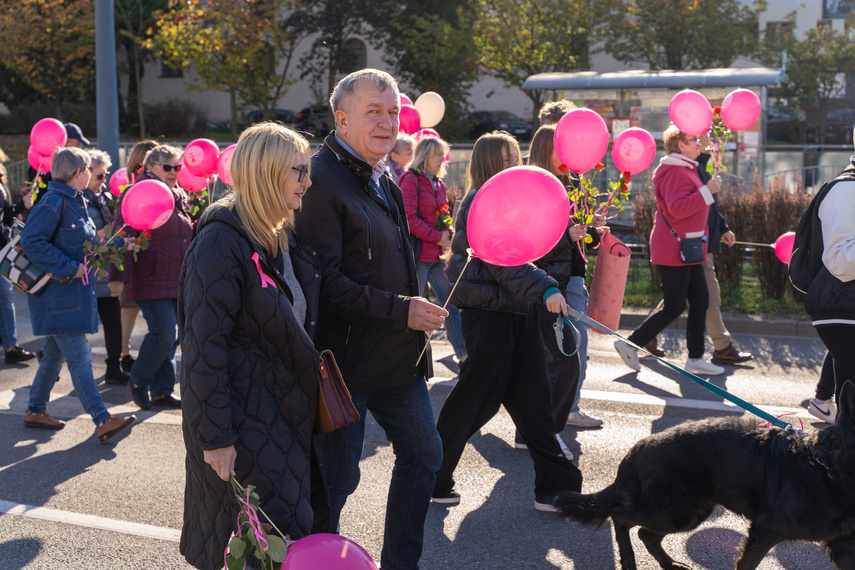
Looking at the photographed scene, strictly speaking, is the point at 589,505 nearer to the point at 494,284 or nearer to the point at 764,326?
the point at 494,284

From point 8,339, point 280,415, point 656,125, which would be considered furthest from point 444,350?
point 656,125

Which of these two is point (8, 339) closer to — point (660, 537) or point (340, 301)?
point (340, 301)

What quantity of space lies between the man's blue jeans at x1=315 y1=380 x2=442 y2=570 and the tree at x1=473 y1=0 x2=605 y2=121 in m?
24.3

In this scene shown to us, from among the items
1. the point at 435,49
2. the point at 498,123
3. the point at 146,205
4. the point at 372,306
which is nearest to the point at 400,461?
the point at 372,306

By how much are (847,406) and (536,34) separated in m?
25.7

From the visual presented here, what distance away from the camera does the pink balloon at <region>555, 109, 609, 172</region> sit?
4.96 m

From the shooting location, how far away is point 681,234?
22.3ft

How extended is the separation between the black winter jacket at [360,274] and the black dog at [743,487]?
97cm

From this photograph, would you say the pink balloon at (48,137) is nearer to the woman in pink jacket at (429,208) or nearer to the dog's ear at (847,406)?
the woman in pink jacket at (429,208)

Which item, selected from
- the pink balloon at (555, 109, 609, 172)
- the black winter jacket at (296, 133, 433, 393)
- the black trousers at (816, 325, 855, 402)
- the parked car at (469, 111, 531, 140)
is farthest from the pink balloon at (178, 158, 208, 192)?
the parked car at (469, 111, 531, 140)

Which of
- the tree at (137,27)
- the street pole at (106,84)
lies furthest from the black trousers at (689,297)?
the tree at (137,27)

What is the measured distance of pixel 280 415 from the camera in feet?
9.25

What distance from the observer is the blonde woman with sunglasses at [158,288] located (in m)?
6.21

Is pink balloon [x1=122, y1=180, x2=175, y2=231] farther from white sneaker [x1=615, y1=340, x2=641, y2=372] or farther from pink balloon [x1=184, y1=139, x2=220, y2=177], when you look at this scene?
white sneaker [x1=615, y1=340, x2=641, y2=372]
